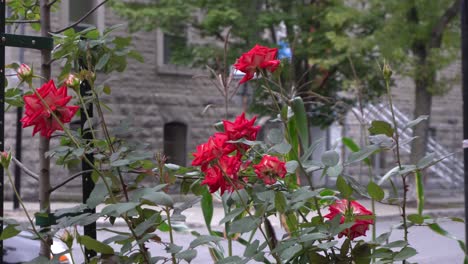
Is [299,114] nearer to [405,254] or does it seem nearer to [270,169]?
[270,169]

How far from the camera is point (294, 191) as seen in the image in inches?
105

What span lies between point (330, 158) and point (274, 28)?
21.8m

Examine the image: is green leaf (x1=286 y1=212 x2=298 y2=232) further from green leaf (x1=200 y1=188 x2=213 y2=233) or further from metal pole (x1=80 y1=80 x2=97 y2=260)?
Result: metal pole (x1=80 y1=80 x2=97 y2=260)

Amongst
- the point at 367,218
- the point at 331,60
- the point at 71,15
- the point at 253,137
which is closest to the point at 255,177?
the point at 253,137

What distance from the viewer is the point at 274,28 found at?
954 inches

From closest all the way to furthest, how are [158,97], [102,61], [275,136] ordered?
[275,136] < [102,61] < [158,97]

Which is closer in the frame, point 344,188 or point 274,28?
point 344,188

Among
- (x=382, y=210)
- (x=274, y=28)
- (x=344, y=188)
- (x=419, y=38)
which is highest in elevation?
(x=274, y=28)

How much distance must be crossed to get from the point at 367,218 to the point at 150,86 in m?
22.7

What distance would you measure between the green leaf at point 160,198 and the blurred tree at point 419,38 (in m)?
19.4

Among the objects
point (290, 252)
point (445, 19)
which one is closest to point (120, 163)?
point (290, 252)

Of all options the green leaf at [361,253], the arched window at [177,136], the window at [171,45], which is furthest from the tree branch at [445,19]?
the green leaf at [361,253]

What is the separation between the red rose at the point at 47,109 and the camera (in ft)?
8.84

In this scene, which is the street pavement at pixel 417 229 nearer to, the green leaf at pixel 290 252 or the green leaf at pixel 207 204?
the green leaf at pixel 207 204
